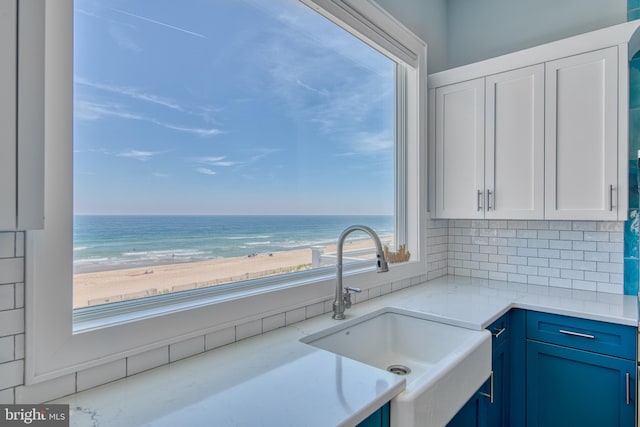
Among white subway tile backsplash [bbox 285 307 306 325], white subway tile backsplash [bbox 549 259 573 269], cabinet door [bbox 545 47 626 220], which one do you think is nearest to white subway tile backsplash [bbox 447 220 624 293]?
white subway tile backsplash [bbox 549 259 573 269]

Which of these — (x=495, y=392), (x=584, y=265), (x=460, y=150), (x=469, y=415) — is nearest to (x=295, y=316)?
(x=469, y=415)

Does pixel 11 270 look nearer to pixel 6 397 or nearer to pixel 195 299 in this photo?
pixel 6 397

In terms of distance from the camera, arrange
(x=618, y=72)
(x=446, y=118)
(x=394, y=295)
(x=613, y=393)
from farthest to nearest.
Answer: (x=446, y=118), (x=394, y=295), (x=618, y=72), (x=613, y=393)

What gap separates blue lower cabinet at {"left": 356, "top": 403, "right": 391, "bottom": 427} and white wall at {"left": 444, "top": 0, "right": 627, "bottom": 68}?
2.16 metres

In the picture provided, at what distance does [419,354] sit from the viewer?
1688 mm

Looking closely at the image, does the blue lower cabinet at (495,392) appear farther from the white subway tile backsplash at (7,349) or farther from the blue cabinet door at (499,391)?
the white subway tile backsplash at (7,349)

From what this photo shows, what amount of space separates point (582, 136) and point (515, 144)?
0.32m

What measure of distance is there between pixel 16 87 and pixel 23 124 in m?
0.07

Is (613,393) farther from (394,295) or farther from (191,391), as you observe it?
(191,391)

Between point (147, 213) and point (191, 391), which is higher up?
point (147, 213)

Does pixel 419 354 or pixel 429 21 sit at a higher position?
pixel 429 21

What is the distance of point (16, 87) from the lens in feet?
2.31

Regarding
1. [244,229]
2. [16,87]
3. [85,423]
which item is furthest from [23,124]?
[244,229]

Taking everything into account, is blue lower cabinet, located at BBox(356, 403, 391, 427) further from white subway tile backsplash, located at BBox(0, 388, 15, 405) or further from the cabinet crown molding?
the cabinet crown molding
